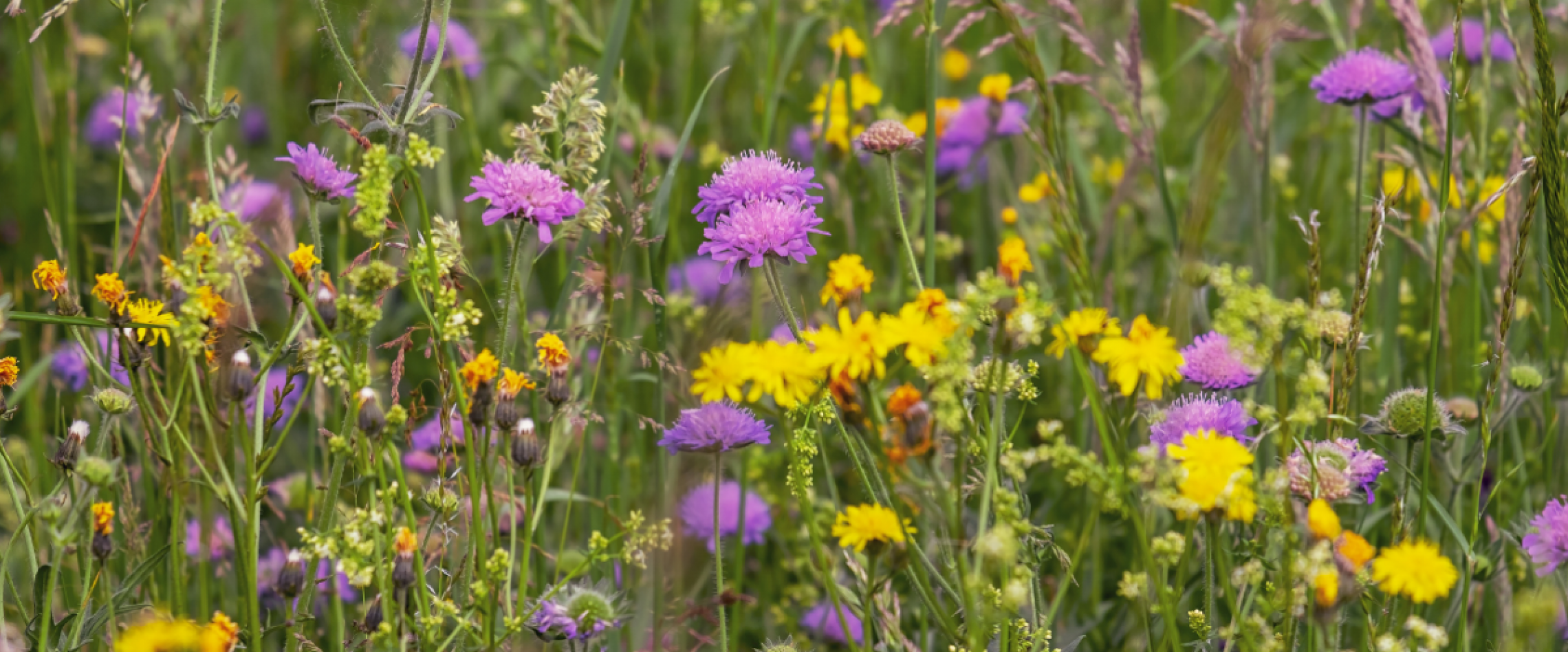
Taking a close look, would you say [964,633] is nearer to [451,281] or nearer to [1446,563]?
[1446,563]

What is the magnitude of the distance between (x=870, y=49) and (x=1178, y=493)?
190cm

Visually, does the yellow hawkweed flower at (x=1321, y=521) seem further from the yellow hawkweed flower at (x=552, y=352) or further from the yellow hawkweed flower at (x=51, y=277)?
the yellow hawkweed flower at (x=51, y=277)

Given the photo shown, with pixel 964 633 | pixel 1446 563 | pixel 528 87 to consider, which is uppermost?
pixel 528 87

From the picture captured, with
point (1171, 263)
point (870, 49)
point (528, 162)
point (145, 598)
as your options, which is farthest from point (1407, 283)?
point (145, 598)

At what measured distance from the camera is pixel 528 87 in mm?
3721

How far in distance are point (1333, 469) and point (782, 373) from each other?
25.1 inches

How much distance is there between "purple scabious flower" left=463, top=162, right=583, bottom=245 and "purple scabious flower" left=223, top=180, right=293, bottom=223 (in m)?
0.25

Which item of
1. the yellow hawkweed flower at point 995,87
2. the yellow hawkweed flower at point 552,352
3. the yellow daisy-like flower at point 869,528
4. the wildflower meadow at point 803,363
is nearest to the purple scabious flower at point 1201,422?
the wildflower meadow at point 803,363

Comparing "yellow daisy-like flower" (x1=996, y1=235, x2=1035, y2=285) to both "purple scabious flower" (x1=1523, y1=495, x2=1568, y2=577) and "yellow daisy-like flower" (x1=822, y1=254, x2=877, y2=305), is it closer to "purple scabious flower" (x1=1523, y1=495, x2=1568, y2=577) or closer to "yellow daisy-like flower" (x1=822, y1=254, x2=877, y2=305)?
"yellow daisy-like flower" (x1=822, y1=254, x2=877, y2=305)

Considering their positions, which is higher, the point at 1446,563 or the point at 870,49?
the point at 870,49

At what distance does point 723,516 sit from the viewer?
6.81ft

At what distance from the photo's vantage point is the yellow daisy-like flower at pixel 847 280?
1259 millimetres

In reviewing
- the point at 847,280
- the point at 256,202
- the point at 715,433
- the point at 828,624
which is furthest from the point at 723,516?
the point at 256,202

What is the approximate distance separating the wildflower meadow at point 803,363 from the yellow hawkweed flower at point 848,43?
0.7 inches
